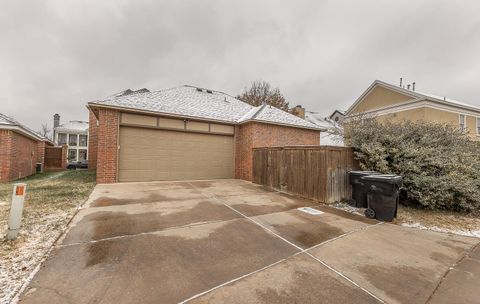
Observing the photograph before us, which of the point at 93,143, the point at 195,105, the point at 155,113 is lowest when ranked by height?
the point at 93,143

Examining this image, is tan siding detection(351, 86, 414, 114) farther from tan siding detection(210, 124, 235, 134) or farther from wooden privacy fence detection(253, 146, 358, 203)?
tan siding detection(210, 124, 235, 134)

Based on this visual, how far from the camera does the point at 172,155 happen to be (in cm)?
974

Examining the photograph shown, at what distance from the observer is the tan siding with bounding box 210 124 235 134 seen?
10.7m

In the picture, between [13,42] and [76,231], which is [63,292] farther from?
[13,42]

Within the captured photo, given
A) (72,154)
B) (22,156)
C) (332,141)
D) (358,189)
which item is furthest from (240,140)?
(72,154)

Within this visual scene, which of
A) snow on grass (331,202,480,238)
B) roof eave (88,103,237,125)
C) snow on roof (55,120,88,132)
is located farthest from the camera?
snow on roof (55,120,88,132)

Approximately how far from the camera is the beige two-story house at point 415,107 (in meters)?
14.3

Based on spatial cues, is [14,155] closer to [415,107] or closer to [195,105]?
[195,105]

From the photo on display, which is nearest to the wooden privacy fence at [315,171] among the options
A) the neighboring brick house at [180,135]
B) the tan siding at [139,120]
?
the neighboring brick house at [180,135]

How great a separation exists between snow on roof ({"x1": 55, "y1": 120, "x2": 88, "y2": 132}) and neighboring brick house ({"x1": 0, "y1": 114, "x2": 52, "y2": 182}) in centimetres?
2696

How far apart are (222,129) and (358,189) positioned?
23.8ft

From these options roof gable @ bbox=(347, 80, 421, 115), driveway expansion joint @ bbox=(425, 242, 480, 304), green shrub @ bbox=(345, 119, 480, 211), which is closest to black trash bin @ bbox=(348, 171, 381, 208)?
green shrub @ bbox=(345, 119, 480, 211)

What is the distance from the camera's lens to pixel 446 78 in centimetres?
1989

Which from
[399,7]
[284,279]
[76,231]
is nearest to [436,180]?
[284,279]
